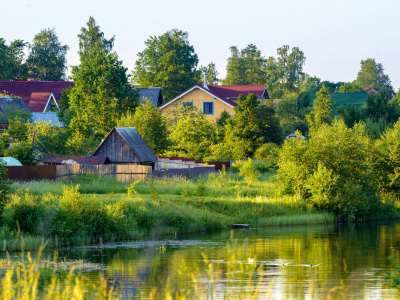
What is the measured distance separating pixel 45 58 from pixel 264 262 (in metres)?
95.5

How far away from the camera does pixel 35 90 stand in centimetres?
9250

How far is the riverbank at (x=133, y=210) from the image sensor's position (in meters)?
27.6

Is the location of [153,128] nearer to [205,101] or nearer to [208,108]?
[205,101]

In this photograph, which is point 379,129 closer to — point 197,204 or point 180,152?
point 180,152

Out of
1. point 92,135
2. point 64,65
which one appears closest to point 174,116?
point 92,135

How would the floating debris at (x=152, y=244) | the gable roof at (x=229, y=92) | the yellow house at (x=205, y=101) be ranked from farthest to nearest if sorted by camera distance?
the gable roof at (x=229, y=92)
the yellow house at (x=205, y=101)
the floating debris at (x=152, y=244)

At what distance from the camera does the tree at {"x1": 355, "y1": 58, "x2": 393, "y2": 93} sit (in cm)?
18518

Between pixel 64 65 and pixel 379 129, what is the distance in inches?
2651

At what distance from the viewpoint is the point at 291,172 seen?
41.9 m

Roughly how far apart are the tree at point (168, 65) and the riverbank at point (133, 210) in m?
57.9

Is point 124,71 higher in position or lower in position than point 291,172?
higher

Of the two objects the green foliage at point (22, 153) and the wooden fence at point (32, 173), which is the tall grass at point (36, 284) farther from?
the green foliage at point (22, 153)

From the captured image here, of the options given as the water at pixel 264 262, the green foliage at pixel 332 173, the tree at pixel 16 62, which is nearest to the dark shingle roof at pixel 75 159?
the green foliage at pixel 332 173

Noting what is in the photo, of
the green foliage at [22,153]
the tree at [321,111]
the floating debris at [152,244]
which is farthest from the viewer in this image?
the tree at [321,111]
